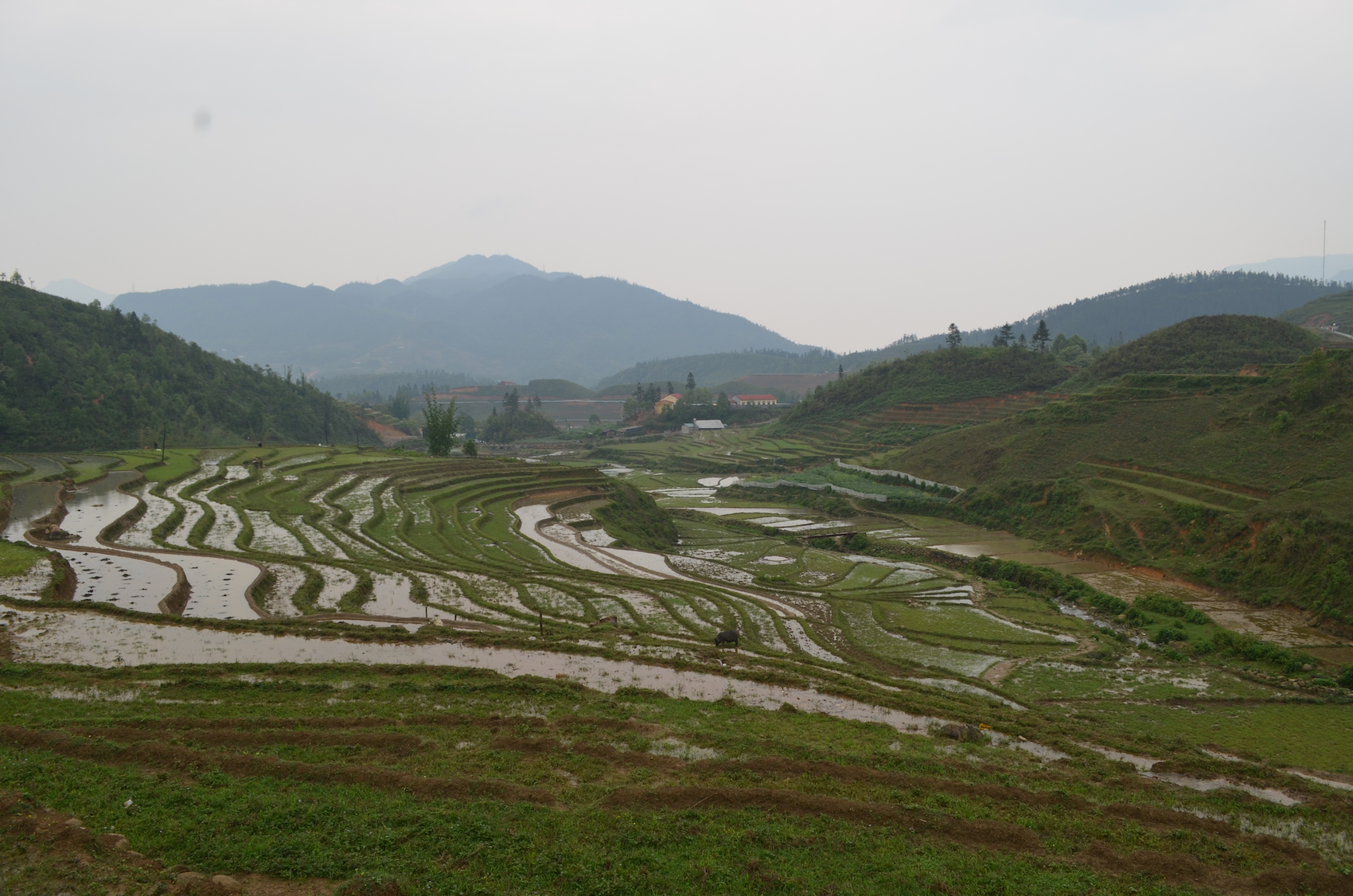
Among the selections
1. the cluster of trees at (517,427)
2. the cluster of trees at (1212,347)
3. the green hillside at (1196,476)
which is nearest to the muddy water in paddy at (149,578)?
the green hillside at (1196,476)

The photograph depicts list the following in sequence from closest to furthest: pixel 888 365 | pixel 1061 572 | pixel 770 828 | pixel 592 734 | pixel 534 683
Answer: pixel 770 828 < pixel 592 734 < pixel 534 683 < pixel 1061 572 < pixel 888 365

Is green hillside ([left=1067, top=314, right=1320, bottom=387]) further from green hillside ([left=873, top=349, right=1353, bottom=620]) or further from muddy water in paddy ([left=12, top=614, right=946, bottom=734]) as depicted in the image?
muddy water in paddy ([left=12, top=614, right=946, bottom=734])

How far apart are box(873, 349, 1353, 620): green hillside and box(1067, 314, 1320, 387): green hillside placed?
40.2 feet

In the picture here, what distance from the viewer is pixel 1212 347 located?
7112 cm

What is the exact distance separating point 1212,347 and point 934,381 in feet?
95.5

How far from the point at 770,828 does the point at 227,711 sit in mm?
10111

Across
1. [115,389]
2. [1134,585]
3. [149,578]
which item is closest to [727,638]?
[149,578]

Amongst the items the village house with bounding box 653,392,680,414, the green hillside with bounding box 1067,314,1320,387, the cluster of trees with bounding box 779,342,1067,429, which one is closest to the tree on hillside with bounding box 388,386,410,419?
the village house with bounding box 653,392,680,414

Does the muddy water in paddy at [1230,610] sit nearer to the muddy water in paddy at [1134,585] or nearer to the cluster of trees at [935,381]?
the muddy water in paddy at [1134,585]

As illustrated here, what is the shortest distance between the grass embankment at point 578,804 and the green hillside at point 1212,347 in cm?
6806

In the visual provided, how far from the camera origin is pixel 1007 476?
52.5 meters

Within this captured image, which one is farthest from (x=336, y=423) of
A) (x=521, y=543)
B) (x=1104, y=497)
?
(x=1104, y=497)

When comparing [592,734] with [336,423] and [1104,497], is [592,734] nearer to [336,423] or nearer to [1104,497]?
[1104,497]

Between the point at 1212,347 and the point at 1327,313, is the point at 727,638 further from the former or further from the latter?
the point at 1327,313
